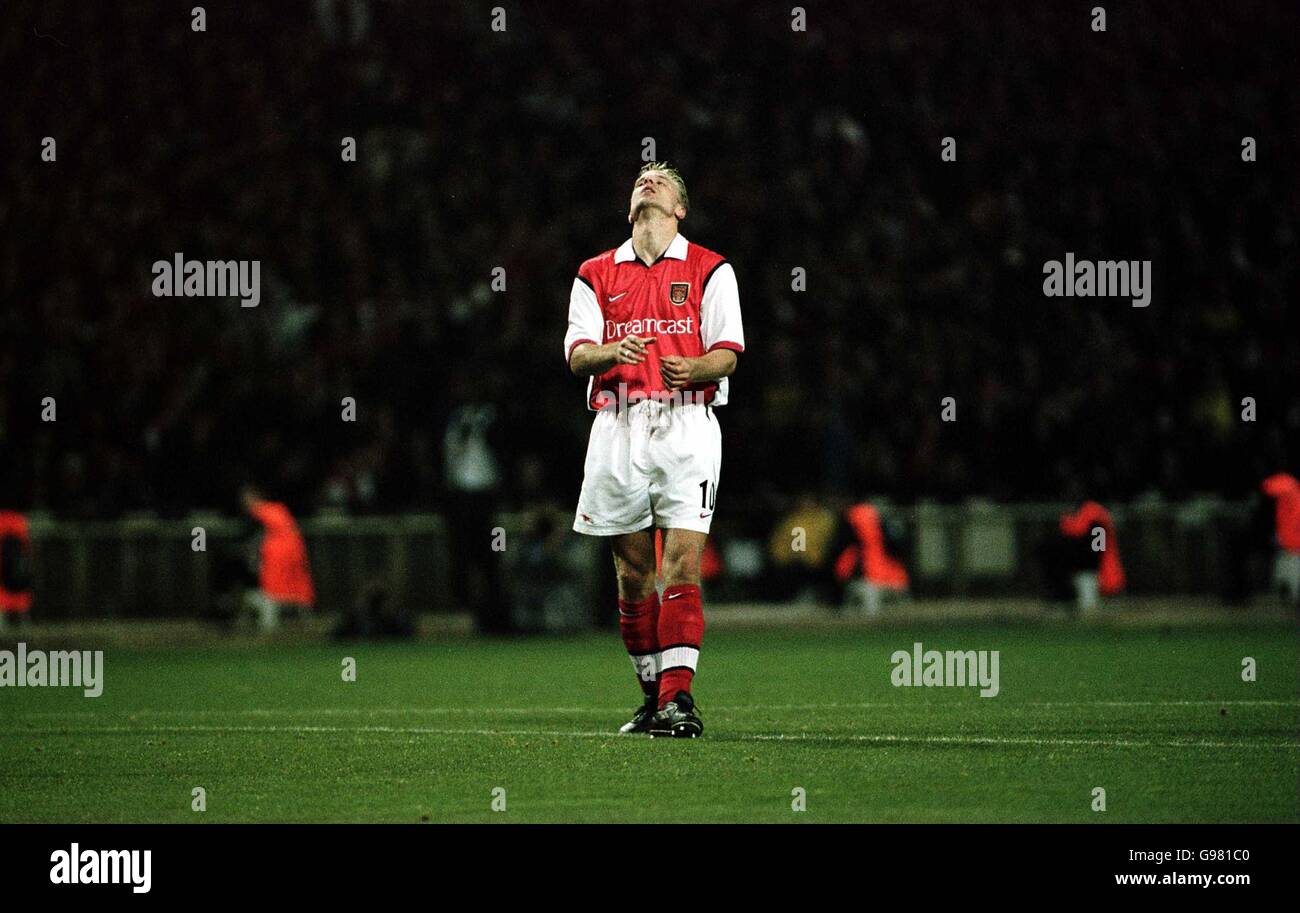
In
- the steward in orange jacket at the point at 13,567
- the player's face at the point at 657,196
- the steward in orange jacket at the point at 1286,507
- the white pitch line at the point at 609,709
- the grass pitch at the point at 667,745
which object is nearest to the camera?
the grass pitch at the point at 667,745

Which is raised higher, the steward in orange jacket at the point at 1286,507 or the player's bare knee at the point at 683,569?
the steward in orange jacket at the point at 1286,507

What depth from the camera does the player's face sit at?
914cm

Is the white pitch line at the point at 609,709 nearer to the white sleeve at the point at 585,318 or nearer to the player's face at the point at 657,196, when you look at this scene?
the white sleeve at the point at 585,318

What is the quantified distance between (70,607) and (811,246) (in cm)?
865

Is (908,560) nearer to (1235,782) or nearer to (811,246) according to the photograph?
(811,246)

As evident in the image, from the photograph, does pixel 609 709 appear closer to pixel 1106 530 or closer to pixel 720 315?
pixel 720 315

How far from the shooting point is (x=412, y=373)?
2106cm

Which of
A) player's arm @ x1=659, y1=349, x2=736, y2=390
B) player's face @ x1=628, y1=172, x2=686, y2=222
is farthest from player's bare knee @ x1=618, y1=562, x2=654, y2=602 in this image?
player's face @ x1=628, y1=172, x2=686, y2=222

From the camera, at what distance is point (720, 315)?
29.8ft

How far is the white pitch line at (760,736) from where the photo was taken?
8.82 metres

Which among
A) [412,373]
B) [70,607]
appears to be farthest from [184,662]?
[412,373]

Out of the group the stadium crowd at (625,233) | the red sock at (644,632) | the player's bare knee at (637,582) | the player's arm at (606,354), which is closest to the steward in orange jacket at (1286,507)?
the stadium crowd at (625,233)
